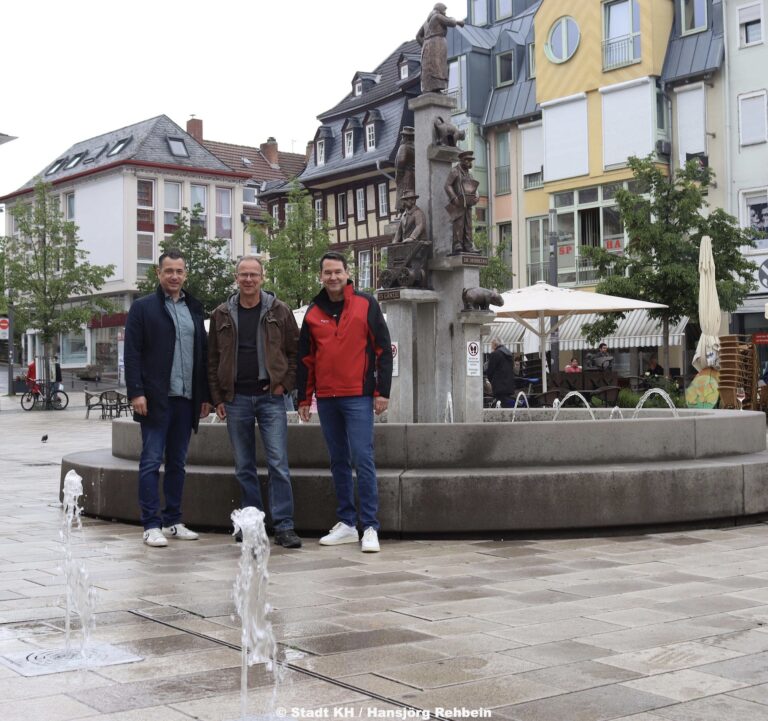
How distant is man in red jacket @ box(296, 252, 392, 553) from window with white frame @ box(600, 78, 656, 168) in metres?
30.9

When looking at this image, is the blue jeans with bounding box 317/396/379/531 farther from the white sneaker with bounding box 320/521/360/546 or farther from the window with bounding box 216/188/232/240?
the window with bounding box 216/188/232/240

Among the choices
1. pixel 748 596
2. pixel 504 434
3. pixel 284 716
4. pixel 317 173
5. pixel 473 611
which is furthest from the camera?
pixel 317 173

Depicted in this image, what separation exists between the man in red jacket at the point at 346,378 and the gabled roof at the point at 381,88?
1781 inches

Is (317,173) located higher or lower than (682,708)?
higher

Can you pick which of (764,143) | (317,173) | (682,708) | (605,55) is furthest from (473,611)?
(317,173)

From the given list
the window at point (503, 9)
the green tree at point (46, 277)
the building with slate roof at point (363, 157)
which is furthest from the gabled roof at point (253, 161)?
the green tree at point (46, 277)

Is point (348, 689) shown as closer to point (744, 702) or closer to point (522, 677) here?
point (522, 677)

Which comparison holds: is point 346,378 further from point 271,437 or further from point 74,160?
point 74,160

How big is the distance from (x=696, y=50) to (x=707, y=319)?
19165mm

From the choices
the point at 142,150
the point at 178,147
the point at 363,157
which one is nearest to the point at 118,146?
the point at 142,150

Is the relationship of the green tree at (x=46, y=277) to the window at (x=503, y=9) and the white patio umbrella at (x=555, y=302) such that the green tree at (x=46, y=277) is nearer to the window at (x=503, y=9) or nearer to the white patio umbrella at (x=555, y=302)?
the window at (x=503, y=9)

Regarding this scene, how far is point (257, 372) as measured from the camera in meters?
7.89

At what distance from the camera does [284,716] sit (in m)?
3.83

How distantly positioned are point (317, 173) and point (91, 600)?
50908 mm
